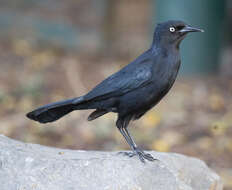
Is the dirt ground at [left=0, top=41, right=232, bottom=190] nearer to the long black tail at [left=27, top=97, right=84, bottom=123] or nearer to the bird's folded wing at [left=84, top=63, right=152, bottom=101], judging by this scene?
the bird's folded wing at [left=84, top=63, right=152, bottom=101]

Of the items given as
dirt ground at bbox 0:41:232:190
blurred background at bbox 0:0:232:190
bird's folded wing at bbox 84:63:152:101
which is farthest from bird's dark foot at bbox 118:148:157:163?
blurred background at bbox 0:0:232:190

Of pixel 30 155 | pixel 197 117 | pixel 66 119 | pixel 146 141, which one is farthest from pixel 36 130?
pixel 30 155

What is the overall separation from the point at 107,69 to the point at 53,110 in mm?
4660

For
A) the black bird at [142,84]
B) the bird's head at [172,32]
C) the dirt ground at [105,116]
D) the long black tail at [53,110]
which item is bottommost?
the dirt ground at [105,116]

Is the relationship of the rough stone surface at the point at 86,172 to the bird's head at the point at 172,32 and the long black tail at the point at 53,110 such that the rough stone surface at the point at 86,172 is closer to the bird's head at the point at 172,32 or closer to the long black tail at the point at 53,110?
the long black tail at the point at 53,110

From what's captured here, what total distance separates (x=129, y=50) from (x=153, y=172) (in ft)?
20.8

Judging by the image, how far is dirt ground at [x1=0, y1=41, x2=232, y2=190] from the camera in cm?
700

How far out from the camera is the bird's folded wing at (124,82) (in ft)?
14.5

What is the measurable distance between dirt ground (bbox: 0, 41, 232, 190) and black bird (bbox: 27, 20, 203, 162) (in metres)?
1.93

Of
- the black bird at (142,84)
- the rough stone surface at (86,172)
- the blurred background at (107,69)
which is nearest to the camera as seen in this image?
the rough stone surface at (86,172)

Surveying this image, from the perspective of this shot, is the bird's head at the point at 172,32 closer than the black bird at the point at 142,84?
No

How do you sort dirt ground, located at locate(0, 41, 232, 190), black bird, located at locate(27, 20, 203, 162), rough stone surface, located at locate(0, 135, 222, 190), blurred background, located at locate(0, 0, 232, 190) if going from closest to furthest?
rough stone surface, located at locate(0, 135, 222, 190) < black bird, located at locate(27, 20, 203, 162) < dirt ground, located at locate(0, 41, 232, 190) < blurred background, located at locate(0, 0, 232, 190)

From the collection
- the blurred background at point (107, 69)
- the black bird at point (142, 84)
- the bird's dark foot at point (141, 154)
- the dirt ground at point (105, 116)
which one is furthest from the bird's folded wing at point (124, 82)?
the blurred background at point (107, 69)

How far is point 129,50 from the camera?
413 inches
